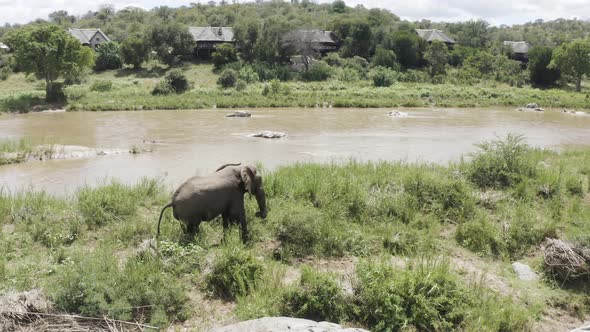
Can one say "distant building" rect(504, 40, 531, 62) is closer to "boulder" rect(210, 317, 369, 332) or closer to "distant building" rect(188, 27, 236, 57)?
"distant building" rect(188, 27, 236, 57)

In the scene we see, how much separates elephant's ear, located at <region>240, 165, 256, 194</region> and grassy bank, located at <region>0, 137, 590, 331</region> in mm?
722

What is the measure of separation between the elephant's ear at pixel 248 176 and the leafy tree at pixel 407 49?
56.1 meters

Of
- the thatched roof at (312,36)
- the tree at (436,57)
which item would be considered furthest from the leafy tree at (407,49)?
the thatched roof at (312,36)

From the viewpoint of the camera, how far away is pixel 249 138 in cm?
2431

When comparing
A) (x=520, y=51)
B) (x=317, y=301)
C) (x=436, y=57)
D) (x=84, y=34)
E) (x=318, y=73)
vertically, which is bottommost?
(x=317, y=301)

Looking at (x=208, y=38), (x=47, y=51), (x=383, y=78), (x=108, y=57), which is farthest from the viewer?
(x=208, y=38)

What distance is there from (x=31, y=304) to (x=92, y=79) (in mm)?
48119

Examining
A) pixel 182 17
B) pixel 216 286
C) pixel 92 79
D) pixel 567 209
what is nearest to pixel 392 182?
pixel 567 209

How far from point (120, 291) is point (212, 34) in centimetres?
5784

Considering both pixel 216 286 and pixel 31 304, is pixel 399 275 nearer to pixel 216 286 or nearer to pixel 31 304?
pixel 216 286

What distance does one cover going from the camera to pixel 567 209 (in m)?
9.87

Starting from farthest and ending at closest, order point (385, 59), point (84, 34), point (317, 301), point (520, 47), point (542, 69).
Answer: point (520, 47), point (84, 34), point (385, 59), point (542, 69), point (317, 301)

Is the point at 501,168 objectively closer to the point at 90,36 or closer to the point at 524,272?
the point at 524,272

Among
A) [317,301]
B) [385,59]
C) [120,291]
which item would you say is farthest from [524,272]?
[385,59]
